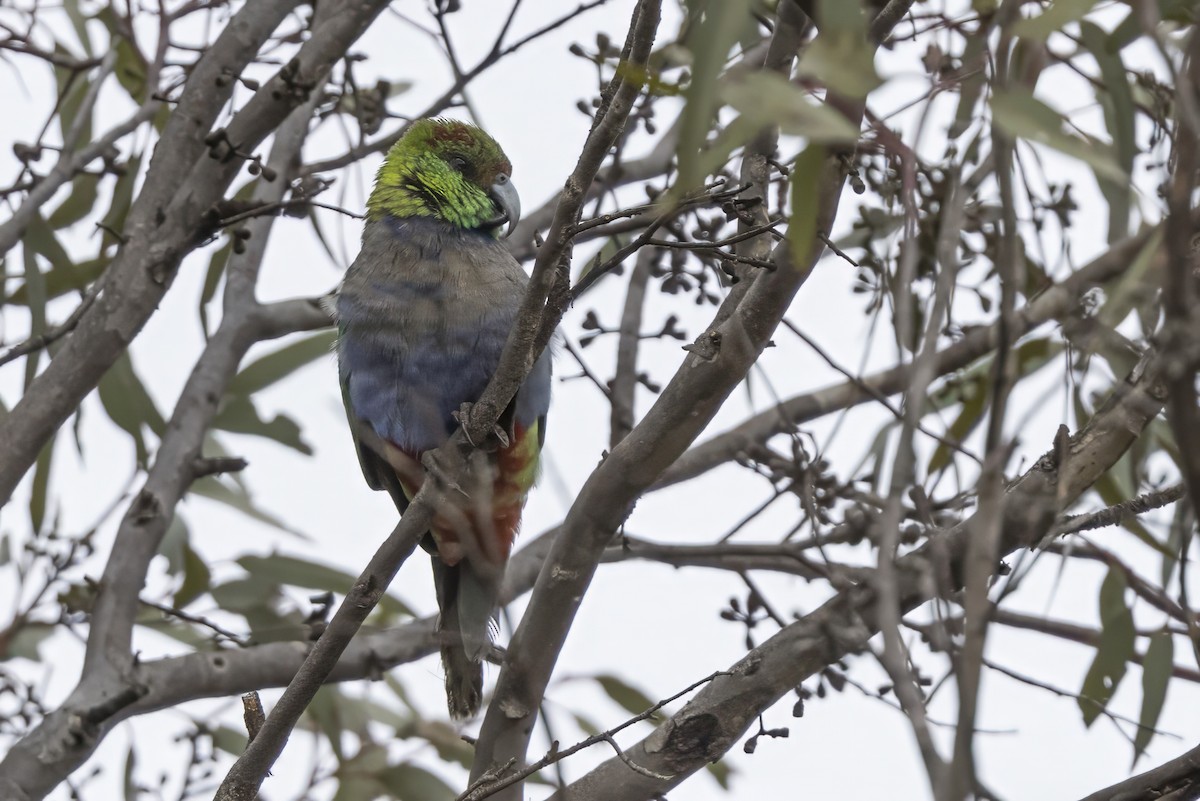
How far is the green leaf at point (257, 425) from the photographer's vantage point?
12.1ft

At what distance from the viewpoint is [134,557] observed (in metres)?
3.00

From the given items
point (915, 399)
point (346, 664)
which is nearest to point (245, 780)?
point (346, 664)

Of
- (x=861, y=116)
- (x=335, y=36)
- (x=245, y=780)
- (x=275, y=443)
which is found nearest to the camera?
(x=861, y=116)

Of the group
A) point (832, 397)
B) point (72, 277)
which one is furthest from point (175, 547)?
point (832, 397)

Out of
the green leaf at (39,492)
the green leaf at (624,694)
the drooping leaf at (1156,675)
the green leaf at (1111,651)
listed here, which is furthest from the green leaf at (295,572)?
the drooping leaf at (1156,675)

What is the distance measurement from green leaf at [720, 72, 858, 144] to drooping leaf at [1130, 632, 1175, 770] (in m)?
1.92

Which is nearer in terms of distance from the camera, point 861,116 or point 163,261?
point 861,116

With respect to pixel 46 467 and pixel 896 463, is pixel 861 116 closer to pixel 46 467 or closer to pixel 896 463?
pixel 896 463

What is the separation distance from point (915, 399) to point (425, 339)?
7.12 ft

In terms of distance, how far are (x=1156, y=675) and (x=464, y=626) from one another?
156 cm

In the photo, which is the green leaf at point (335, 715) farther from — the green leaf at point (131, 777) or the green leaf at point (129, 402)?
the green leaf at point (129, 402)

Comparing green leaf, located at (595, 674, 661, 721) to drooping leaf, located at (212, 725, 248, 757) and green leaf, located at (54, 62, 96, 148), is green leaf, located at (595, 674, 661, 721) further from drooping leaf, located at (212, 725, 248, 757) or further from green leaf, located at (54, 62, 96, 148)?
green leaf, located at (54, 62, 96, 148)

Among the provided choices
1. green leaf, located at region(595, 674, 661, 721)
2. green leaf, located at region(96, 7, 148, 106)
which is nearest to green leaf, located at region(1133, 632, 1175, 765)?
green leaf, located at region(595, 674, 661, 721)

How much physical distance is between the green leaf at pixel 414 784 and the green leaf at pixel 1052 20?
9.28ft
